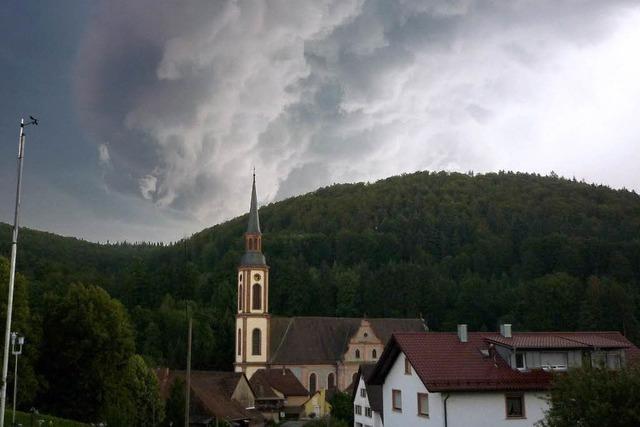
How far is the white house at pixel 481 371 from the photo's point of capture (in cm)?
2727

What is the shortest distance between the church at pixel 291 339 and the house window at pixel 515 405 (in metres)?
51.7

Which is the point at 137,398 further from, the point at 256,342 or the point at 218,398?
the point at 256,342

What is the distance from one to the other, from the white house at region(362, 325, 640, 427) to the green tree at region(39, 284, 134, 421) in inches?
801

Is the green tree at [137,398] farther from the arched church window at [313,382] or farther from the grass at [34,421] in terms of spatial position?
the arched church window at [313,382]

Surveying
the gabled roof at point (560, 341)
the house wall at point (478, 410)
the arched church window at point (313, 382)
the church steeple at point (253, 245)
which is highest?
the church steeple at point (253, 245)

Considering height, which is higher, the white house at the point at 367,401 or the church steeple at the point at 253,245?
the church steeple at the point at 253,245

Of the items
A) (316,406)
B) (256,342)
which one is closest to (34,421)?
(316,406)

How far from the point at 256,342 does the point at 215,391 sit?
26.4 meters

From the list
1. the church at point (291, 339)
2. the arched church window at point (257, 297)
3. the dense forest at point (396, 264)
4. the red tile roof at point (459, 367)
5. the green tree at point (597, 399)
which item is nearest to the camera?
the green tree at point (597, 399)

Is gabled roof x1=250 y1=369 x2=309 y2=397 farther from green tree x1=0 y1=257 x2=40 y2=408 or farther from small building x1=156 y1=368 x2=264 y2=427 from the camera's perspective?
green tree x1=0 y1=257 x2=40 y2=408

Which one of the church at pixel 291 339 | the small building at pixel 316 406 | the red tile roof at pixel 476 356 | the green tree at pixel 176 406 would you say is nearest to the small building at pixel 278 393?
the small building at pixel 316 406

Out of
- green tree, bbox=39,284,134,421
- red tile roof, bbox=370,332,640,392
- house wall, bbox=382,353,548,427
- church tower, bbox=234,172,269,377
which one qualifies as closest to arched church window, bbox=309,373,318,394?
church tower, bbox=234,172,269,377

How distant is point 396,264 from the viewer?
116500mm

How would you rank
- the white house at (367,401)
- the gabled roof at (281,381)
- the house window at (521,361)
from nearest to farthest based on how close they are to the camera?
the house window at (521,361) → the white house at (367,401) → the gabled roof at (281,381)
